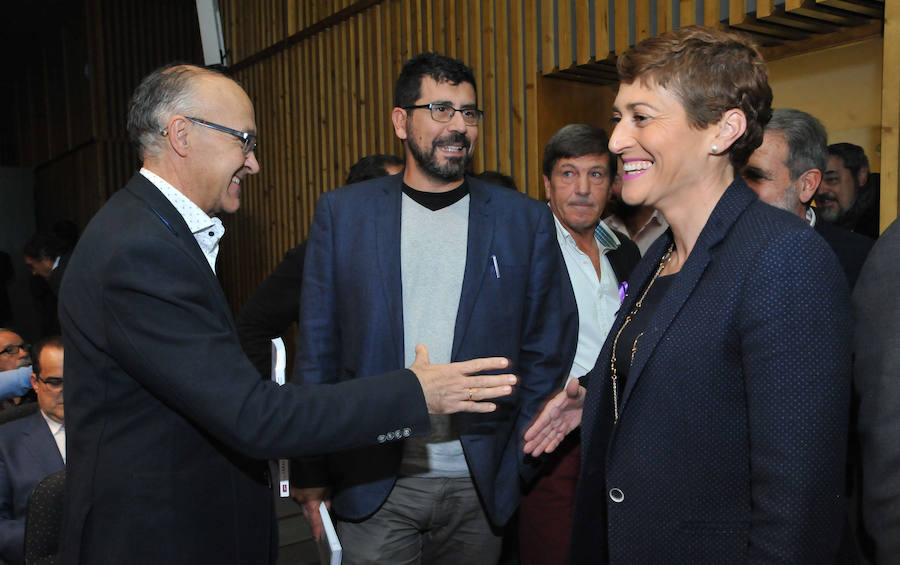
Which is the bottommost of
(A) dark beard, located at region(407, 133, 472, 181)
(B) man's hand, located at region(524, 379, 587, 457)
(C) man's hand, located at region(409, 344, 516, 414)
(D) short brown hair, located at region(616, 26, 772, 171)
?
(B) man's hand, located at region(524, 379, 587, 457)

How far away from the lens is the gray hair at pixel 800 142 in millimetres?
2318

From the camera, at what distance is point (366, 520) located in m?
2.17

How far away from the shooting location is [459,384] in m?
1.65

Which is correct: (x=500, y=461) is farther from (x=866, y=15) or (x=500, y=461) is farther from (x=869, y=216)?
(x=869, y=216)

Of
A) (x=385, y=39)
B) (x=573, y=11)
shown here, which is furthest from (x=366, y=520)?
(x=385, y=39)

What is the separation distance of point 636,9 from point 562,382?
2625 mm

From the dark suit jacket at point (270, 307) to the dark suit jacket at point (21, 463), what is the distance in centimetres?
85

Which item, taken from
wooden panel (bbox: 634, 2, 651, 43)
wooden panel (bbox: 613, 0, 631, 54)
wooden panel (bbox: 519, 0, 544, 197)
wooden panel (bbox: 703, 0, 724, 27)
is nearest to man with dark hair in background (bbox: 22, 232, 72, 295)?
wooden panel (bbox: 519, 0, 544, 197)

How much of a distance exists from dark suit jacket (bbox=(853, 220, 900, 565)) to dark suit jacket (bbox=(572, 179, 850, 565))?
0.05 meters

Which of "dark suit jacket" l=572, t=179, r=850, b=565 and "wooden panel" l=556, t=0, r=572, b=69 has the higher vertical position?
"wooden panel" l=556, t=0, r=572, b=69

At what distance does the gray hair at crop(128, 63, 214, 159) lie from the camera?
5.48 feet

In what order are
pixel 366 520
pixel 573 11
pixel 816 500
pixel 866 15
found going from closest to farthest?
pixel 816 500 → pixel 366 520 → pixel 866 15 → pixel 573 11

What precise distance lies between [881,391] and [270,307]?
2543 millimetres

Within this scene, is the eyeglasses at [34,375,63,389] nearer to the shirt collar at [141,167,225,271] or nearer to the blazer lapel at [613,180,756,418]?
the shirt collar at [141,167,225,271]
